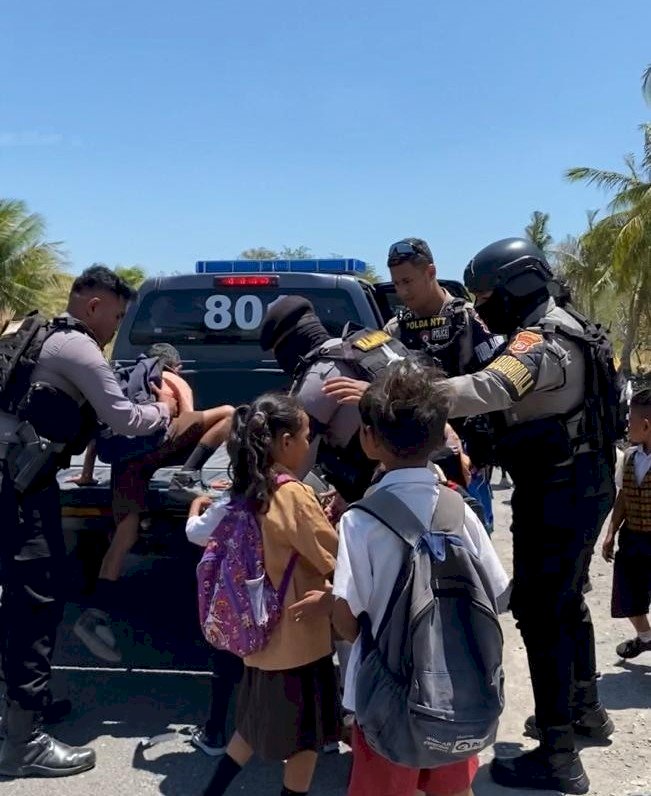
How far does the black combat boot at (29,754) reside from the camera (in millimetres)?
3338

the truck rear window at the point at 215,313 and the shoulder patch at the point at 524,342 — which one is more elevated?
the truck rear window at the point at 215,313

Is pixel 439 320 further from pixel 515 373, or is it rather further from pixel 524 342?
pixel 515 373

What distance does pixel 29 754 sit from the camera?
3.35 metres

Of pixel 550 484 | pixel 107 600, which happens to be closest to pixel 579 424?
pixel 550 484

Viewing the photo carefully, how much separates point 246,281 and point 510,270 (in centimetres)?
248

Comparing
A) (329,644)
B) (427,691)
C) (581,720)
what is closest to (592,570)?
(581,720)

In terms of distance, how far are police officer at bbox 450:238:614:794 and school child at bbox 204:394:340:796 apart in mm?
923

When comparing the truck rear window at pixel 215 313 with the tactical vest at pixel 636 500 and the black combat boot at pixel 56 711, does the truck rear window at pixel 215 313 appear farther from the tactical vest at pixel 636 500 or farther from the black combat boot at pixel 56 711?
the black combat boot at pixel 56 711

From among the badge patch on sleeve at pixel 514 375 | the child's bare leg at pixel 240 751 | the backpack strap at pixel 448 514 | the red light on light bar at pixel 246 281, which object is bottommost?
the child's bare leg at pixel 240 751

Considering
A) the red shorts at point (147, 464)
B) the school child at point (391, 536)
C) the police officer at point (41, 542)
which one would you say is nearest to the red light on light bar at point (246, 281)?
the red shorts at point (147, 464)

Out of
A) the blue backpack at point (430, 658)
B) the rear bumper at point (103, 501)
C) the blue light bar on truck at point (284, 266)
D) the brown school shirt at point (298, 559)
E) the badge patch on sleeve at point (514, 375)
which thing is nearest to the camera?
the blue backpack at point (430, 658)

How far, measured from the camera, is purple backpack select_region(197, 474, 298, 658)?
9.02 feet

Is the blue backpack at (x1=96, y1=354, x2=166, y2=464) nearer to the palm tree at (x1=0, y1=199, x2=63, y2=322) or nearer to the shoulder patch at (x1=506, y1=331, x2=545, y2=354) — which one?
the shoulder patch at (x1=506, y1=331, x2=545, y2=354)

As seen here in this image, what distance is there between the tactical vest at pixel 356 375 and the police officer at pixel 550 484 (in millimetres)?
494
